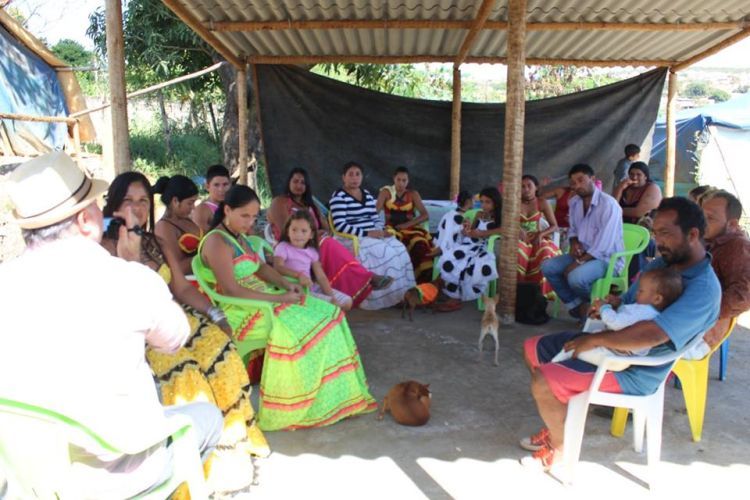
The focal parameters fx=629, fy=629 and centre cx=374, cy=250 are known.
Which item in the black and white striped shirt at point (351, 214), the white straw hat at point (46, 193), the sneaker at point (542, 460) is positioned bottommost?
the sneaker at point (542, 460)

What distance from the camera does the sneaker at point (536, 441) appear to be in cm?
301

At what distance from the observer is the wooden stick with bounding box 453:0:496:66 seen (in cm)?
555

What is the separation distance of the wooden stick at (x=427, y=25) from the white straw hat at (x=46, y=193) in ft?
16.1

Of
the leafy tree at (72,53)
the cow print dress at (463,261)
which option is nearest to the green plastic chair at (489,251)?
the cow print dress at (463,261)

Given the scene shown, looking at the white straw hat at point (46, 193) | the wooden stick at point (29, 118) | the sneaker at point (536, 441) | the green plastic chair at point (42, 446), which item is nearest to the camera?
the green plastic chair at point (42, 446)

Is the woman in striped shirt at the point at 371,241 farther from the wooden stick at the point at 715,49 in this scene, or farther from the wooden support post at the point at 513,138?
the wooden stick at the point at 715,49

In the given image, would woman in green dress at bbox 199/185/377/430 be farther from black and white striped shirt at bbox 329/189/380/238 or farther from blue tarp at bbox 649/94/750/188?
blue tarp at bbox 649/94/750/188

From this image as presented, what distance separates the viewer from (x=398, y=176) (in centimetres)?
643

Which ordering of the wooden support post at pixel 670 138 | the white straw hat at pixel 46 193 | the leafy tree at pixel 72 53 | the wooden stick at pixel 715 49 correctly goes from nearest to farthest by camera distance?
the white straw hat at pixel 46 193, the wooden stick at pixel 715 49, the wooden support post at pixel 670 138, the leafy tree at pixel 72 53

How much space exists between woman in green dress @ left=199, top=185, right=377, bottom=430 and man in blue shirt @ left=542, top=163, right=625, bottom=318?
7.28 feet

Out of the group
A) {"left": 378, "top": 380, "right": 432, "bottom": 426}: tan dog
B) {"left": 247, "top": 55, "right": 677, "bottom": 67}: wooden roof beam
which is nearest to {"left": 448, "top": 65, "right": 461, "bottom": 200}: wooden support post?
{"left": 247, "top": 55, "right": 677, "bottom": 67}: wooden roof beam

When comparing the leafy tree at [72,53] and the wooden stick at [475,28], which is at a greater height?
the leafy tree at [72,53]

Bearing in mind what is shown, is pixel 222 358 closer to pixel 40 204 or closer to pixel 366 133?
pixel 40 204

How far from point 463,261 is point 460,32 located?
2.84 meters
